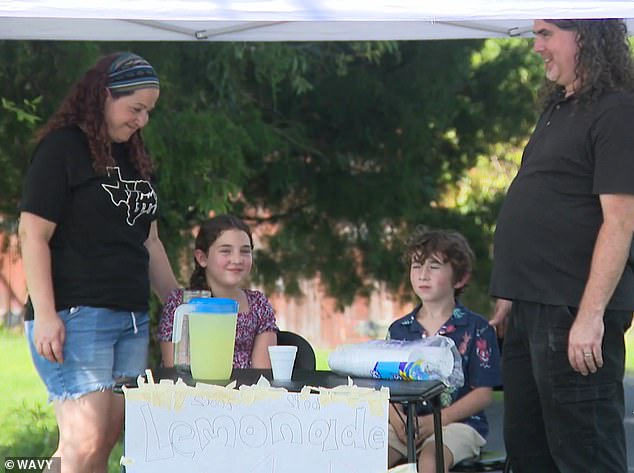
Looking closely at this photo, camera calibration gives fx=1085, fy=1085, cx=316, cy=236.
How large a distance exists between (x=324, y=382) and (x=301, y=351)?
0.76m

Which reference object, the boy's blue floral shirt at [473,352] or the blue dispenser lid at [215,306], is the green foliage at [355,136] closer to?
the boy's blue floral shirt at [473,352]

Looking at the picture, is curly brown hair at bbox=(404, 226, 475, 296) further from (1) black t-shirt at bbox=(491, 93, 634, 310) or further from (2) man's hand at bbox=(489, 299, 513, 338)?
(1) black t-shirt at bbox=(491, 93, 634, 310)

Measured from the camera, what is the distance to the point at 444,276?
3.78m

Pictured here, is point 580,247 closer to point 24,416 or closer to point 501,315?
point 501,315

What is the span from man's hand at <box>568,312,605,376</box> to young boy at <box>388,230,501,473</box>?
68 cm

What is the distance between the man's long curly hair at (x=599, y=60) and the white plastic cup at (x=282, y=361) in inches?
42.0

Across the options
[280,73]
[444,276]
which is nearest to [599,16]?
[444,276]

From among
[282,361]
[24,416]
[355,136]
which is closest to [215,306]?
[282,361]

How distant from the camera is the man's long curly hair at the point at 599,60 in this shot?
3.00m

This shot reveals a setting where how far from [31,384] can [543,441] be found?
5.43 m

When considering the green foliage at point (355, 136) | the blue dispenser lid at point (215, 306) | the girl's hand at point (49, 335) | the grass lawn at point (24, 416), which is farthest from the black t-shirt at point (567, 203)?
the green foliage at point (355, 136)

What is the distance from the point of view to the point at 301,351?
3.65 m

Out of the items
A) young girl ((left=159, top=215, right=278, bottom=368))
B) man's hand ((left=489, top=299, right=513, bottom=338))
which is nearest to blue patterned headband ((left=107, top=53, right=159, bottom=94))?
young girl ((left=159, top=215, right=278, bottom=368))

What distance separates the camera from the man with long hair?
289cm
